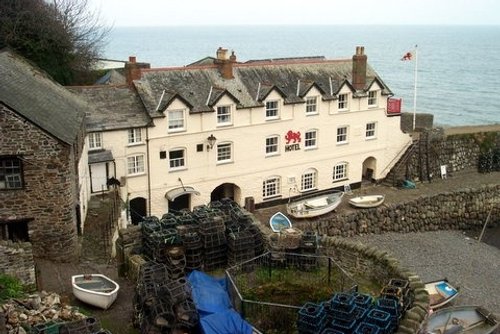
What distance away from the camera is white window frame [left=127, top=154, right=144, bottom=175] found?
29.9 m

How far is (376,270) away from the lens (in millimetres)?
16125

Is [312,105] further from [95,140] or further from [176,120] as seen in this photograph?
[95,140]

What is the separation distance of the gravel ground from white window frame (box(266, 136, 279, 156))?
728cm

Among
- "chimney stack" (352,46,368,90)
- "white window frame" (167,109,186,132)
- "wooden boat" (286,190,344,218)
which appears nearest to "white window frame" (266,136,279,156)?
"wooden boat" (286,190,344,218)

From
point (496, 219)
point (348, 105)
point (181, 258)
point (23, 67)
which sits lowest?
point (496, 219)

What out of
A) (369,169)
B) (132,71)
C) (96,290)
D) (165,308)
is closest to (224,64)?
(132,71)

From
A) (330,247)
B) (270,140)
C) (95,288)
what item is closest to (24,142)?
(95,288)

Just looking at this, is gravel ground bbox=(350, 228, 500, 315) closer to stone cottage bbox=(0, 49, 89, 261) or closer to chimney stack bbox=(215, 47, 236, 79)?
chimney stack bbox=(215, 47, 236, 79)

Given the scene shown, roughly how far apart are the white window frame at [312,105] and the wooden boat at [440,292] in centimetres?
1400

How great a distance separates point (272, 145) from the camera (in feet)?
112

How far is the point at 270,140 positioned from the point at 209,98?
16.0 ft

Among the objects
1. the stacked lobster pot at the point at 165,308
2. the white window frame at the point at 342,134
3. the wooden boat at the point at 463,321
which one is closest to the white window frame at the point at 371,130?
the white window frame at the point at 342,134

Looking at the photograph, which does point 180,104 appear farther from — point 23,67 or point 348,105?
point 348,105

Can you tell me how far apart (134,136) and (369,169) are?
17550mm
